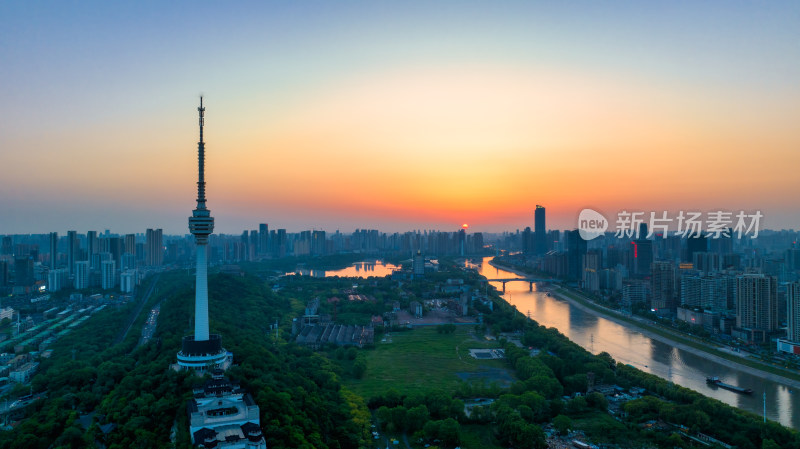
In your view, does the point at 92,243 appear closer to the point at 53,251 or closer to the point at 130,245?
the point at 53,251

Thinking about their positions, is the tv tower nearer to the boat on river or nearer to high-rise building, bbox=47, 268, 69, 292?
the boat on river

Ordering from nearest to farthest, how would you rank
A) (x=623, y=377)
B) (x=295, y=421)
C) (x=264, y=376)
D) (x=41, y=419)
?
(x=295, y=421) → (x=41, y=419) → (x=264, y=376) → (x=623, y=377)

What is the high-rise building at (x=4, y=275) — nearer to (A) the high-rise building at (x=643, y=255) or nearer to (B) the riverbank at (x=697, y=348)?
(B) the riverbank at (x=697, y=348)

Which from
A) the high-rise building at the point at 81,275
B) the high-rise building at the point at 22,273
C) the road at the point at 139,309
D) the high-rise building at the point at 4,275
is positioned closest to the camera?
the road at the point at 139,309

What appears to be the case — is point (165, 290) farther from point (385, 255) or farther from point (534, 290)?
point (385, 255)

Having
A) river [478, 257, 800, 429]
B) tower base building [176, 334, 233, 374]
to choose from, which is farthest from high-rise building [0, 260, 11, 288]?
river [478, 257, 800, 429]

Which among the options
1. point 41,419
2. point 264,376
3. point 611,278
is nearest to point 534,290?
point 611,278

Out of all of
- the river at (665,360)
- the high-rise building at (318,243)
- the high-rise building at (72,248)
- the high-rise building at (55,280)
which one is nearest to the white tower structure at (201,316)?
the river at (665,360)
